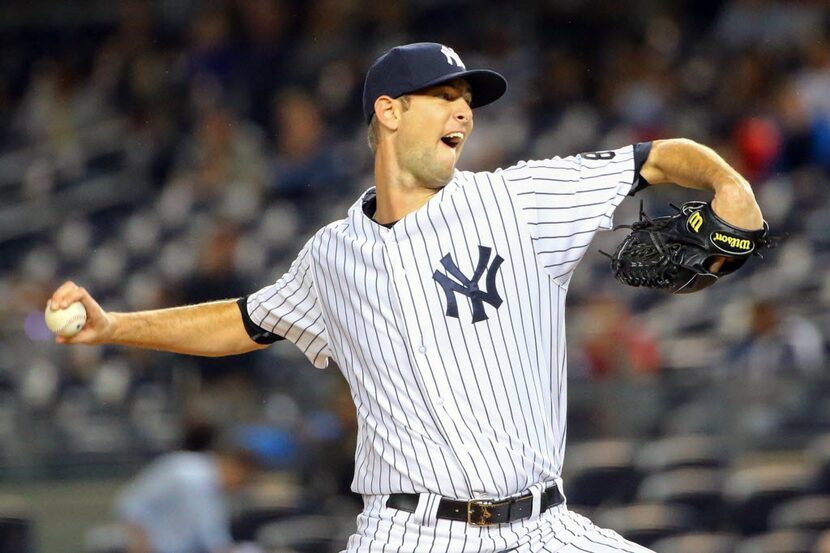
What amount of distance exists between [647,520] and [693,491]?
29cm

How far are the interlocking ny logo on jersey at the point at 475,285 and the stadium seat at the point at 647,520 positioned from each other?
2567 millimetres

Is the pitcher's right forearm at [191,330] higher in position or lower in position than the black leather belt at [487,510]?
higher

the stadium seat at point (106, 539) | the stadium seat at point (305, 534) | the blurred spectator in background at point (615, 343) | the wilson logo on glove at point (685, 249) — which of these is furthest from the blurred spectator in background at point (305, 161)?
the wilson logo on glove at point (685, 249)

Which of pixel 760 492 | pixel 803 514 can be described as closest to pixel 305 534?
pixel 760 492

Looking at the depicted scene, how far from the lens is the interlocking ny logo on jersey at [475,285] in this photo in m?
3.05

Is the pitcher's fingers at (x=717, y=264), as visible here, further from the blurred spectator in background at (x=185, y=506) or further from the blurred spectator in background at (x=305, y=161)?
the blurred spectator in background at (x=305, y=161)

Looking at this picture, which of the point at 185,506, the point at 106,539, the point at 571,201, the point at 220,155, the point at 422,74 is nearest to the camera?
the point at 571,201

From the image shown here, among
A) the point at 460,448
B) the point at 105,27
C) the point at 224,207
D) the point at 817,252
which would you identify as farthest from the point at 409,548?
the point at 105,27

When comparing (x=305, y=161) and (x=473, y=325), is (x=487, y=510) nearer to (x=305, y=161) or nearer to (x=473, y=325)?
(x=473, y=325)

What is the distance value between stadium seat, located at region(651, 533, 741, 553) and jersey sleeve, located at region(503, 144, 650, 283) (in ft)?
8.18

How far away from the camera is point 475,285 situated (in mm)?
3064

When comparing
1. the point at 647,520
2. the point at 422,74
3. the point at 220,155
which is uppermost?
the point at 220,155

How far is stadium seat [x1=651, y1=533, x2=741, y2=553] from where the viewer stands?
5301 millimetres

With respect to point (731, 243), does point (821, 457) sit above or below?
below
